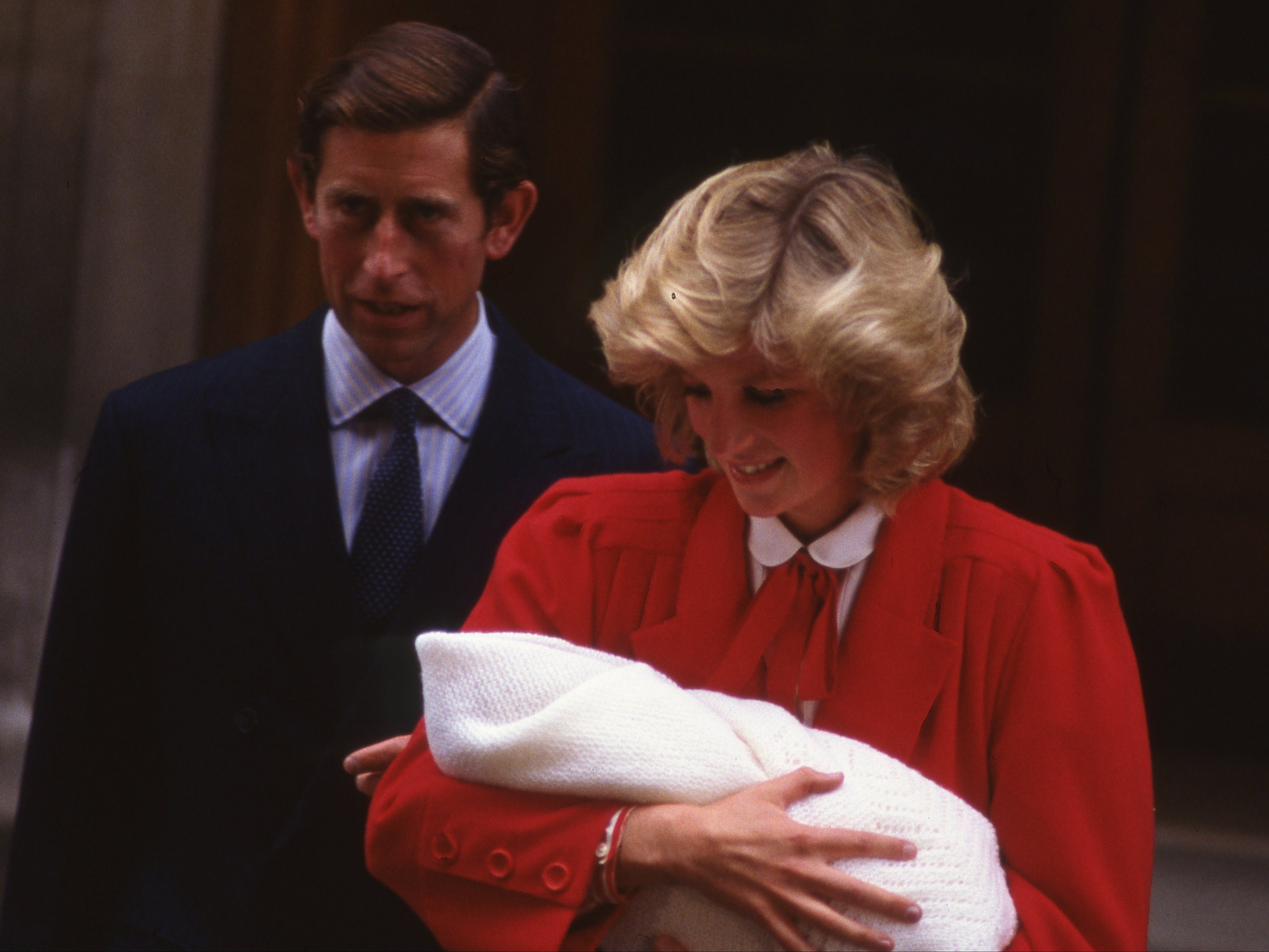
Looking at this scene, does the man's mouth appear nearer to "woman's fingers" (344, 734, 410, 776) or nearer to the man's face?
the man's face

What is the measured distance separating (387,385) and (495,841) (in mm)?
955

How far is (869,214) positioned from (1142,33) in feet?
6.28

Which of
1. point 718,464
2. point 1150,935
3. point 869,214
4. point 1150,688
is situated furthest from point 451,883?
point 1150,688

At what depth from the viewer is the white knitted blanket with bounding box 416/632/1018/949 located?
4.76 ft

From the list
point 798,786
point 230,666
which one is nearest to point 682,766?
point 798,786

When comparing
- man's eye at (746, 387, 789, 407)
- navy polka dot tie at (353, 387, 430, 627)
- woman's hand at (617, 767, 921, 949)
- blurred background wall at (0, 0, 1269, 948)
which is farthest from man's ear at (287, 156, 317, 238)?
woman's hand at (617, 767, 921, 949)

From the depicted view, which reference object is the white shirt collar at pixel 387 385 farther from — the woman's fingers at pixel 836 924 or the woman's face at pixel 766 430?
the woman's fingers at pixel 836 924

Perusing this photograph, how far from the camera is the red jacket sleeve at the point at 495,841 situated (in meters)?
1.51

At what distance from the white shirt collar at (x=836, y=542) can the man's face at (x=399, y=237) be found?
0.79 m

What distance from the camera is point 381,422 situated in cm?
229

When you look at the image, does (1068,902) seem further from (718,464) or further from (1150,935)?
(1150,935)

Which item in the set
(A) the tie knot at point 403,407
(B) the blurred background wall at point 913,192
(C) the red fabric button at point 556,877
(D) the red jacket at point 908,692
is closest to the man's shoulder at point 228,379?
(A) the tie knot at point 403,407

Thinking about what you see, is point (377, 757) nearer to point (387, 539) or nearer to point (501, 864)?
point (501, 864)

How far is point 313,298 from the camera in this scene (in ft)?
10.3
